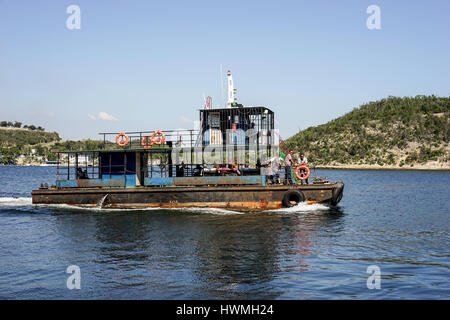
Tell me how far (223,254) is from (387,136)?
110 metres

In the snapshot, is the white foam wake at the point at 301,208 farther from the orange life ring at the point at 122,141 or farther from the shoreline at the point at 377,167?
the shoreline at the point at 377,167

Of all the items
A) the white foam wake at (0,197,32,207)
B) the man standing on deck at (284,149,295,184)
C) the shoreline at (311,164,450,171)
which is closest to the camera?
the man standing on deck at (284,149,295,184)

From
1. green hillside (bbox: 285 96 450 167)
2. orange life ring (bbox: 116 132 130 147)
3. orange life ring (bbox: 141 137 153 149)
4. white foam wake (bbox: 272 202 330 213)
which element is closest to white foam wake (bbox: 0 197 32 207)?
orange life ring (bbox: 116 132 130 147)

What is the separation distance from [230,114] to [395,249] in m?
11.7

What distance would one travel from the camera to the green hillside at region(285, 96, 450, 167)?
4139 inches

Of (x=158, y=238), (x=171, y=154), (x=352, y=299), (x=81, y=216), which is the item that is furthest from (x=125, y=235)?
(x=352, y=299)

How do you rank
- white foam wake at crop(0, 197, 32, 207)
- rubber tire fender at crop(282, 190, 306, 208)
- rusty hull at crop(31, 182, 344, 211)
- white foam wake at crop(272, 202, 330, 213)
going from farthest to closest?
white foam wake at crop(0, 197, 32, 207) < rusty hull at crop(31, 182, 344, 211) < rubber tire fender at crop(282, 190, 306, 208) < white foam wake at crop(272, 202, 330, 213)

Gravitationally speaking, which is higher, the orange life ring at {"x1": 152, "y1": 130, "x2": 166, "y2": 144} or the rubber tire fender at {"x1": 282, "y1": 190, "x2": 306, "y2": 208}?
the orange life ring at {"x1": 152, "y1": 130, "x2": 166, "y2": 144}

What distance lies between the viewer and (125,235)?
54.7ft

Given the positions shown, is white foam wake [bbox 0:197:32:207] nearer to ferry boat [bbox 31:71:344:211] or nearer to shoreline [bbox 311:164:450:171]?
ferry boat [bbox 31:71:344:211]

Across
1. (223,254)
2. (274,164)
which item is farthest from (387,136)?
(223,254)

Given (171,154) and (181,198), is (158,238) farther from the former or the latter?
(171,154)

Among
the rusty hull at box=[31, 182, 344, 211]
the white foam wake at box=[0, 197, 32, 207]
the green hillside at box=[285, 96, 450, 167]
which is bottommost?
the white foam wake at box=[0, 197, 32, 207]

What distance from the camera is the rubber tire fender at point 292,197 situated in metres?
21.2
